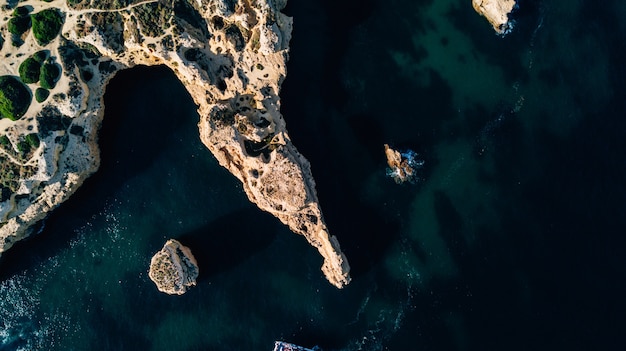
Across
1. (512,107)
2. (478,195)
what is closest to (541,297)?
(478,195)

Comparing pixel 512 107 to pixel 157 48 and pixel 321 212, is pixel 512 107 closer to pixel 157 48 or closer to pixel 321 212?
pixel 321 212

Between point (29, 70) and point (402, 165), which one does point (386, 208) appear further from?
point (29, 70)

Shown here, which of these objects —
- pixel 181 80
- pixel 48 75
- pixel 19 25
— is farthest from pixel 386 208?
pixel 19 25

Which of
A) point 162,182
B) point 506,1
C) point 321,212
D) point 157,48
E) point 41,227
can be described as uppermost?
point 506,1

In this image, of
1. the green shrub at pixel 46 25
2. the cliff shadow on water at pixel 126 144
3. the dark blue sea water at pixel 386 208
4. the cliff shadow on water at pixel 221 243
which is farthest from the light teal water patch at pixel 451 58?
the green shrub at pixel 46 25

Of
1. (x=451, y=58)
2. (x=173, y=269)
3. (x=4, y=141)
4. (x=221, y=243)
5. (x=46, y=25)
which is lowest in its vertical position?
(x=173, y=269)

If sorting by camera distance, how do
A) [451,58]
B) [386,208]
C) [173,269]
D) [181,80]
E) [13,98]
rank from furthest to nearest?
[451,58] → [386,208] → [181,80] → [173,269] → [13,98]

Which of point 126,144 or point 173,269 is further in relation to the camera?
point 126,144
